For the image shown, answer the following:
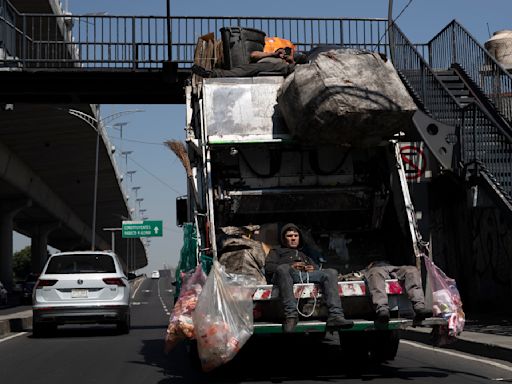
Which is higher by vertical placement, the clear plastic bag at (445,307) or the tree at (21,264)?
the clear plastic bag at (445,307)

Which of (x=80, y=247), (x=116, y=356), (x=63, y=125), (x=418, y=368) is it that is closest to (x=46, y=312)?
(x=116, y=356)

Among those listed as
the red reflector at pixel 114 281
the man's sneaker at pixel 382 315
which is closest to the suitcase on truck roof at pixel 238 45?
the red reflector at pixel 114 281

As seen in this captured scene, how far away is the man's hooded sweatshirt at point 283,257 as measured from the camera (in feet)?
33.8

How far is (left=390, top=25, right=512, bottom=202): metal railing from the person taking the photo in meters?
15.7

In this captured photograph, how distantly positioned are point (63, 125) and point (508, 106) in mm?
27675

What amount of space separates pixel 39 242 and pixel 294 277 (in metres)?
66.0

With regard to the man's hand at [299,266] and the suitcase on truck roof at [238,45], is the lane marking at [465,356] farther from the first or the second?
the suitcase on truck roof at [238,45]

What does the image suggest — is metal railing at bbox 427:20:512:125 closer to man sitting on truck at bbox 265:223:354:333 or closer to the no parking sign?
the no parking sign

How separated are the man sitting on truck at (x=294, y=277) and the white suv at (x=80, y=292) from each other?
830cm

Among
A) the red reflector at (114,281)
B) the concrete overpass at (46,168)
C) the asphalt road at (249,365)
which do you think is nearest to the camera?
the asphalt road at (249,365)

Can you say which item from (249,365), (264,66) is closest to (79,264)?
(249,365)

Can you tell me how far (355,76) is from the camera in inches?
412

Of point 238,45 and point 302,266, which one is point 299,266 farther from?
point 238,45

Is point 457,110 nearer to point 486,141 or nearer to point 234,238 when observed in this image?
point 486,141
